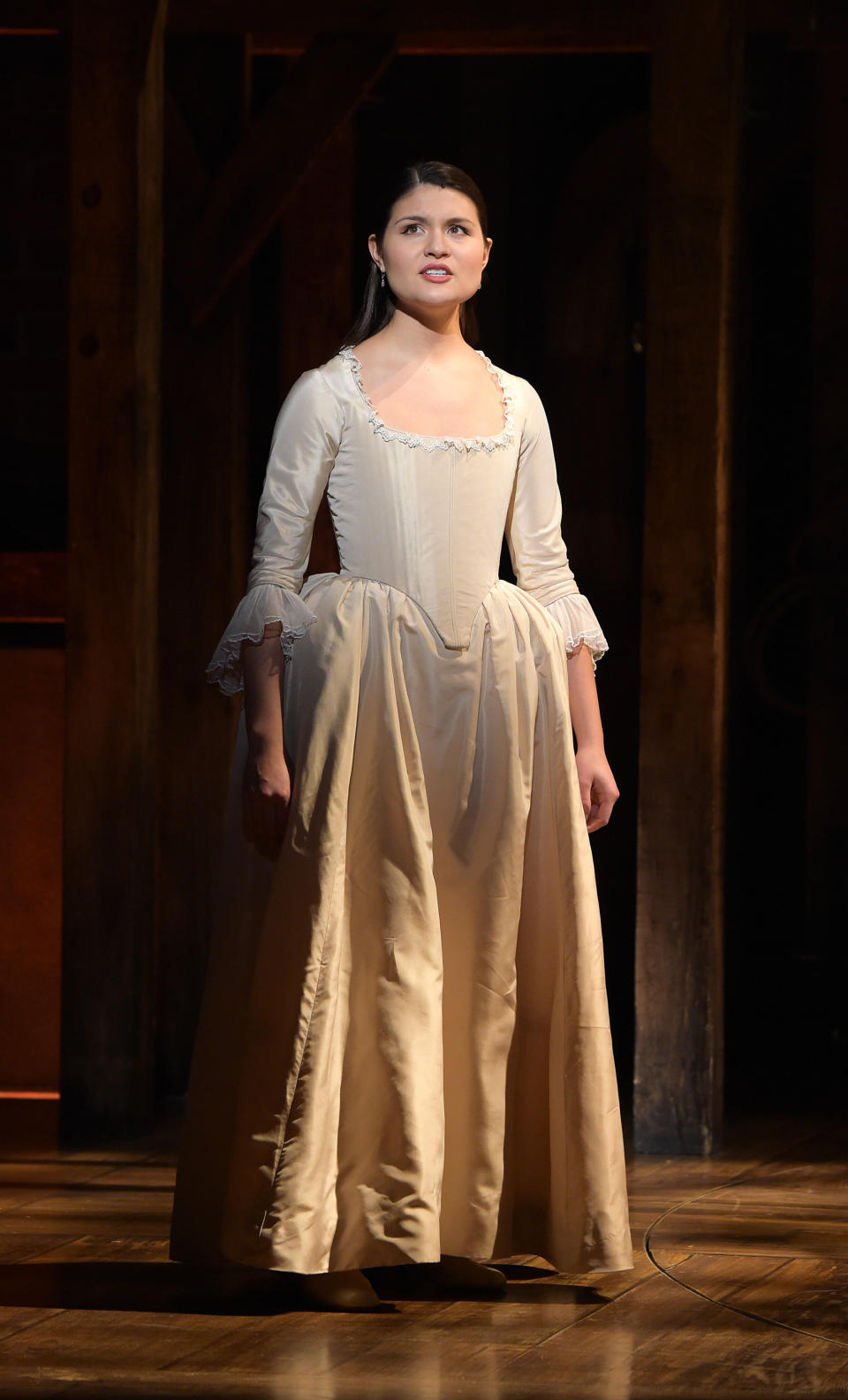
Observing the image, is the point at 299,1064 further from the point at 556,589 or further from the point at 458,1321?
the point at 556,589

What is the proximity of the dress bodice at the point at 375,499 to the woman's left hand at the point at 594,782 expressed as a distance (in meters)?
0.29

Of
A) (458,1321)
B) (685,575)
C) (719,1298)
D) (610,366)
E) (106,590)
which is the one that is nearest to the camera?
(458,1321)

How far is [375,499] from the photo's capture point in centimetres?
283

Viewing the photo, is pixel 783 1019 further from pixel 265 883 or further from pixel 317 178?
pixel 265 883

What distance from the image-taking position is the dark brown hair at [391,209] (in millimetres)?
2867

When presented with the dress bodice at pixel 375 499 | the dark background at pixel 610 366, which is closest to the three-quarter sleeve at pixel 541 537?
the dress bodice at pixel 375 499

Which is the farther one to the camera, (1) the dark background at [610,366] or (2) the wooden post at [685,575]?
(1) the dark background at [610,366]

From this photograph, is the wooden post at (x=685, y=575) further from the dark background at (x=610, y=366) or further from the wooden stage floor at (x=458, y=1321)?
the dark background at (x=610, y=366)

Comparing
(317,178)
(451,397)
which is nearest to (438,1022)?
(451,397)

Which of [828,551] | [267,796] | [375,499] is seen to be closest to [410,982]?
[267,796]

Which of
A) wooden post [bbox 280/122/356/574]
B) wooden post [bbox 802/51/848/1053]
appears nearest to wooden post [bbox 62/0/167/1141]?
wooden post [bbox 280/122/356/574]

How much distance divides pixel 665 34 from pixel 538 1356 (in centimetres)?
264

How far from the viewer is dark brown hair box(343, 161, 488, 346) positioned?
2.87 m

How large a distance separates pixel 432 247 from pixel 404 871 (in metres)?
0.87
